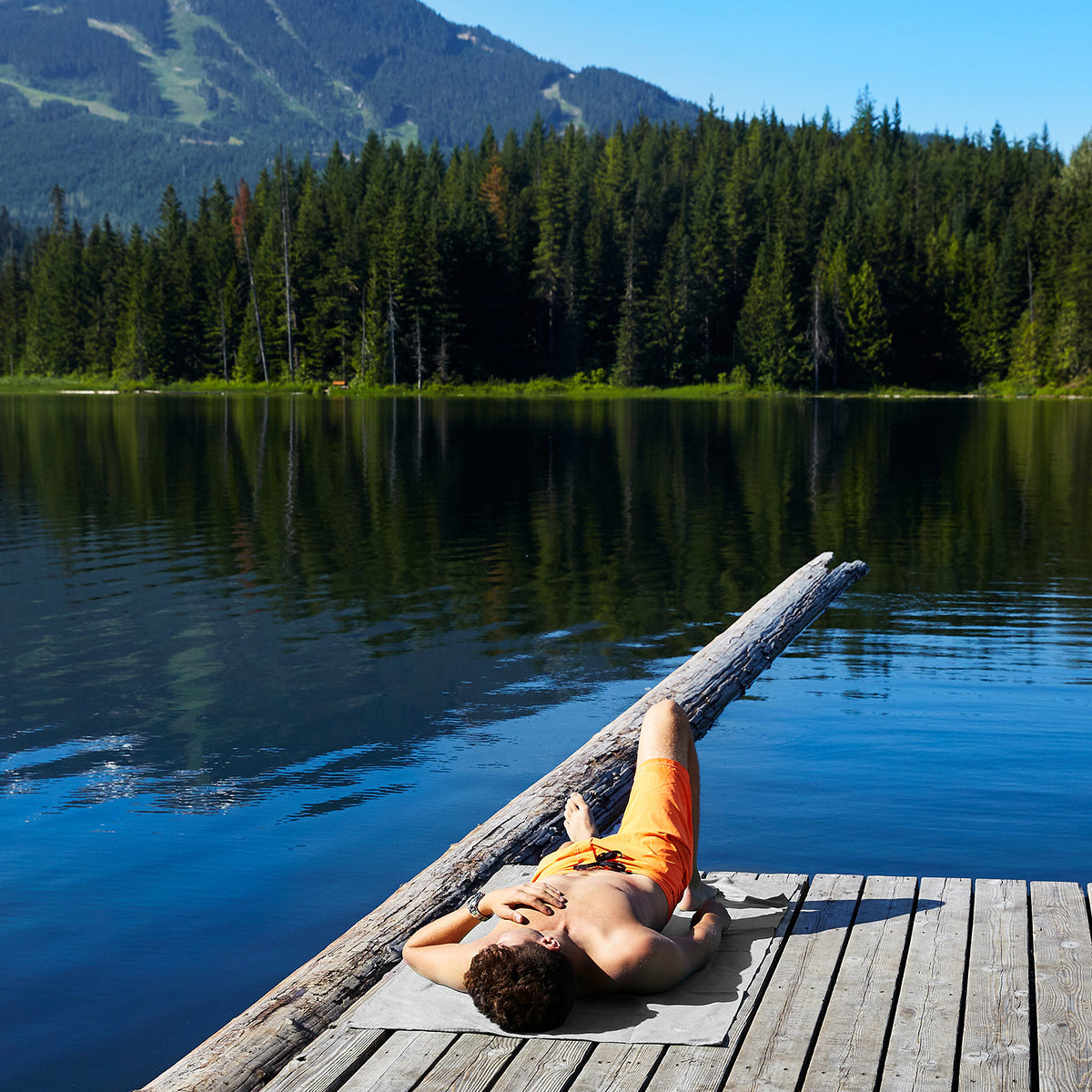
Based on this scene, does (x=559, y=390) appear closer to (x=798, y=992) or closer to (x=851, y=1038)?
(x=798, y=992)

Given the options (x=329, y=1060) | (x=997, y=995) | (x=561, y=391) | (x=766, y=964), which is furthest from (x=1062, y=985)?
(x=561, y=391)

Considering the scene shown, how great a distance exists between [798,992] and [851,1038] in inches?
16.3

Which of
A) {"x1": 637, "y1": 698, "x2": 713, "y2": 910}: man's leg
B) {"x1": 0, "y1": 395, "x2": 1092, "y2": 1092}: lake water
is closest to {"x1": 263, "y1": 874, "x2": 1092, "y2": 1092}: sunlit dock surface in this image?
{"x1": 637, "y1": 698, "x2": 713, "y2": 910}: man's leg

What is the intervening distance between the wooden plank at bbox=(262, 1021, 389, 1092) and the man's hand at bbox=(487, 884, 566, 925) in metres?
0.67

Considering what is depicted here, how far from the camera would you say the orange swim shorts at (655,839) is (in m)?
5.52

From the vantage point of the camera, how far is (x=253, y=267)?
368 ft

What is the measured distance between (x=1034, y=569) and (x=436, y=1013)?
17003 millimetres

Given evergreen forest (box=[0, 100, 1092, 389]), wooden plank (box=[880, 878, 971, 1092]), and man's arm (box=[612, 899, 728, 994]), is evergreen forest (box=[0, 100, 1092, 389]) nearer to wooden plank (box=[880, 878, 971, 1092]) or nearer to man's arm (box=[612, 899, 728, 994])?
wooden plank (box=[880, 878, 971, 1092])

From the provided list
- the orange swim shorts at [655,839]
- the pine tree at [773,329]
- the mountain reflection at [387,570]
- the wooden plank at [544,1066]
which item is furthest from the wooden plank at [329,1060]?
the pine tree at [773,329]

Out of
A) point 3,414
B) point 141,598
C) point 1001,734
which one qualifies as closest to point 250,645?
point 141,598

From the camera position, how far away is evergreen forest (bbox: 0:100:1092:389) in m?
99.9

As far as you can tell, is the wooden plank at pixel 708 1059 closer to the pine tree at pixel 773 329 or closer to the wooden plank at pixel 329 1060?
the wooden plank at pixel 329 1060

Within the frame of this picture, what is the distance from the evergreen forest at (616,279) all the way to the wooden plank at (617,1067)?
96.3 metres

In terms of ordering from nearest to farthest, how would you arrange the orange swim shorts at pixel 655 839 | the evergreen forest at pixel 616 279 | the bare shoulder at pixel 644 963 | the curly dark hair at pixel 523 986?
the curly dark hair at pixel 523 986
the bare shoulder at pixel 644 963
the orange swim shorts at pixel 655 839
the evergreen forest at pixel 616 279
